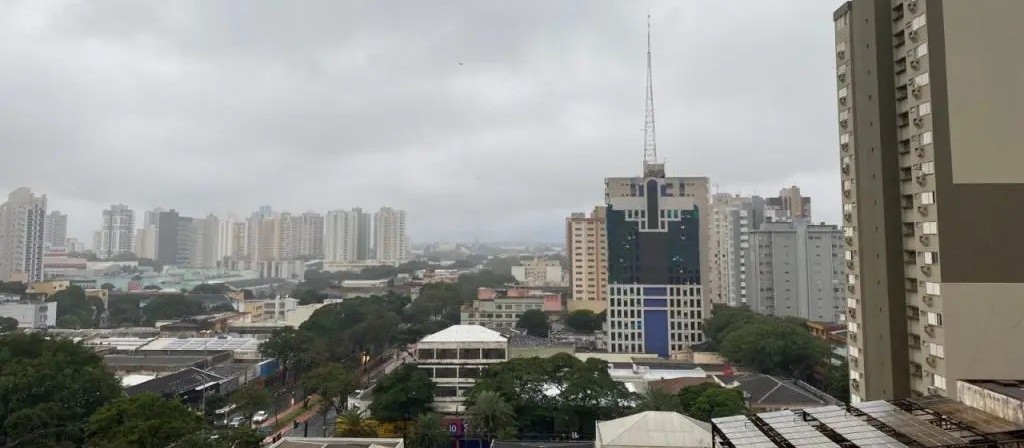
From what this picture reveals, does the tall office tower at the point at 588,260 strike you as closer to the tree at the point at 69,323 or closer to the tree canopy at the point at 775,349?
the tree canopy at the point at 775,349

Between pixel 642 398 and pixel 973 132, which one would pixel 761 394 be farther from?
pixel 973 132

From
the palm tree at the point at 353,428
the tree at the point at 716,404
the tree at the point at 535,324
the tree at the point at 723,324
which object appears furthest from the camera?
the tree at the point at 535,324

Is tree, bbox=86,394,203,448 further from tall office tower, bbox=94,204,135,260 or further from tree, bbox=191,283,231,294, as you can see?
tall office tower, bbox=94,204,135,260

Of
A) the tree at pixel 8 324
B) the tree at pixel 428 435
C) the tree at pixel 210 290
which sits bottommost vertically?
the tree at pixel 428 435

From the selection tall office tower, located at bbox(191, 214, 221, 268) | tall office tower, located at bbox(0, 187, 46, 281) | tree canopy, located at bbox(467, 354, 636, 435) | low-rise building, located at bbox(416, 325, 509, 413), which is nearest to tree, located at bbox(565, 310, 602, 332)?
low-rise building, located at bbox(416, 325, 509, 413)

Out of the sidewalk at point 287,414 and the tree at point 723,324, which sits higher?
the tree at point 723,324

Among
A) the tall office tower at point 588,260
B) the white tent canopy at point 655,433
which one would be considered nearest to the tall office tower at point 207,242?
the tall office tower at point 588,260

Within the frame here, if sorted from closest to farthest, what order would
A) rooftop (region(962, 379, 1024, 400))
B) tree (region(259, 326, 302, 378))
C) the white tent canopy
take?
rooftop (region(962, 379, 1024, 400))
the white tent canopy
tree (region(259, 326, 302, 378))
